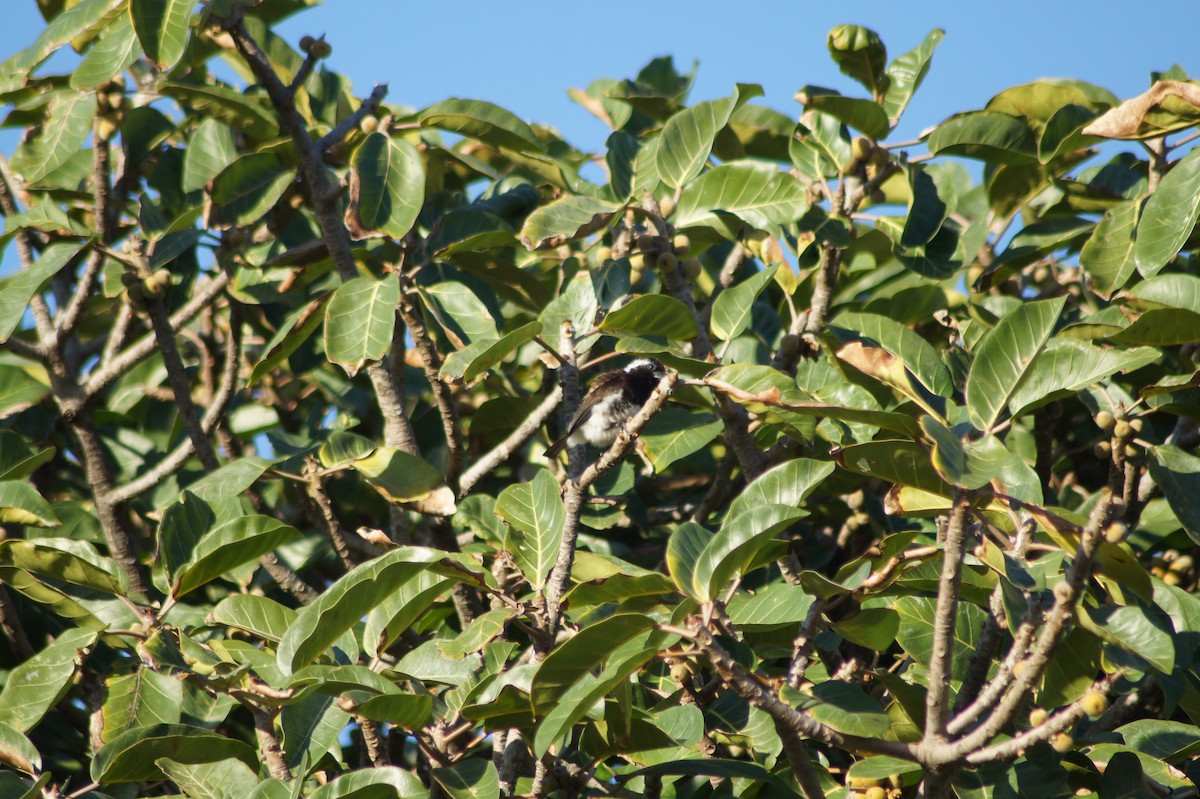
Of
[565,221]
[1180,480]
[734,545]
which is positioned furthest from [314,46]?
[1180,480]

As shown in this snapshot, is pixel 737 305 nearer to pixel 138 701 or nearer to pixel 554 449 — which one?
pixel 554 449

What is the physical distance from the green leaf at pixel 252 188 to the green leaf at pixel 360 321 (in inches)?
22.9

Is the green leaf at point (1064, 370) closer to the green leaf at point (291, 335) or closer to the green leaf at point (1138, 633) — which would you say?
the green leaf at point (1138, 633)

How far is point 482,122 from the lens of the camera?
279 cm

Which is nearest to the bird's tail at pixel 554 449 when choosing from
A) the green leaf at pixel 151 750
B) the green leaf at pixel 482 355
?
the green leaf at pixel 482 355

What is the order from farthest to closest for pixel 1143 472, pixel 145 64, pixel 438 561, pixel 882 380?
1. pixel 145 64
2. pixel 1143 472
3. pixel 438 561
4. pixel 882 380

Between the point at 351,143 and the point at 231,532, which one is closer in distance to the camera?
the point at 231,532

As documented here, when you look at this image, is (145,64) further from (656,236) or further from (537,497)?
(537,497)

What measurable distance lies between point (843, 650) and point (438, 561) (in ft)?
5.09

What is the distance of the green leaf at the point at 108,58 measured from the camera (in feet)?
8.04

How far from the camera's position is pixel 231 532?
2215mm

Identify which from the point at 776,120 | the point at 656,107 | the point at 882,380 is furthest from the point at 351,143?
the point at 882,380

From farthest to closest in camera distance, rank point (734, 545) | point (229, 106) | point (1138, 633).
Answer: point (229, 106) < point (734, 545) < point (1138, 633)

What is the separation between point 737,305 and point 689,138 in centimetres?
43
